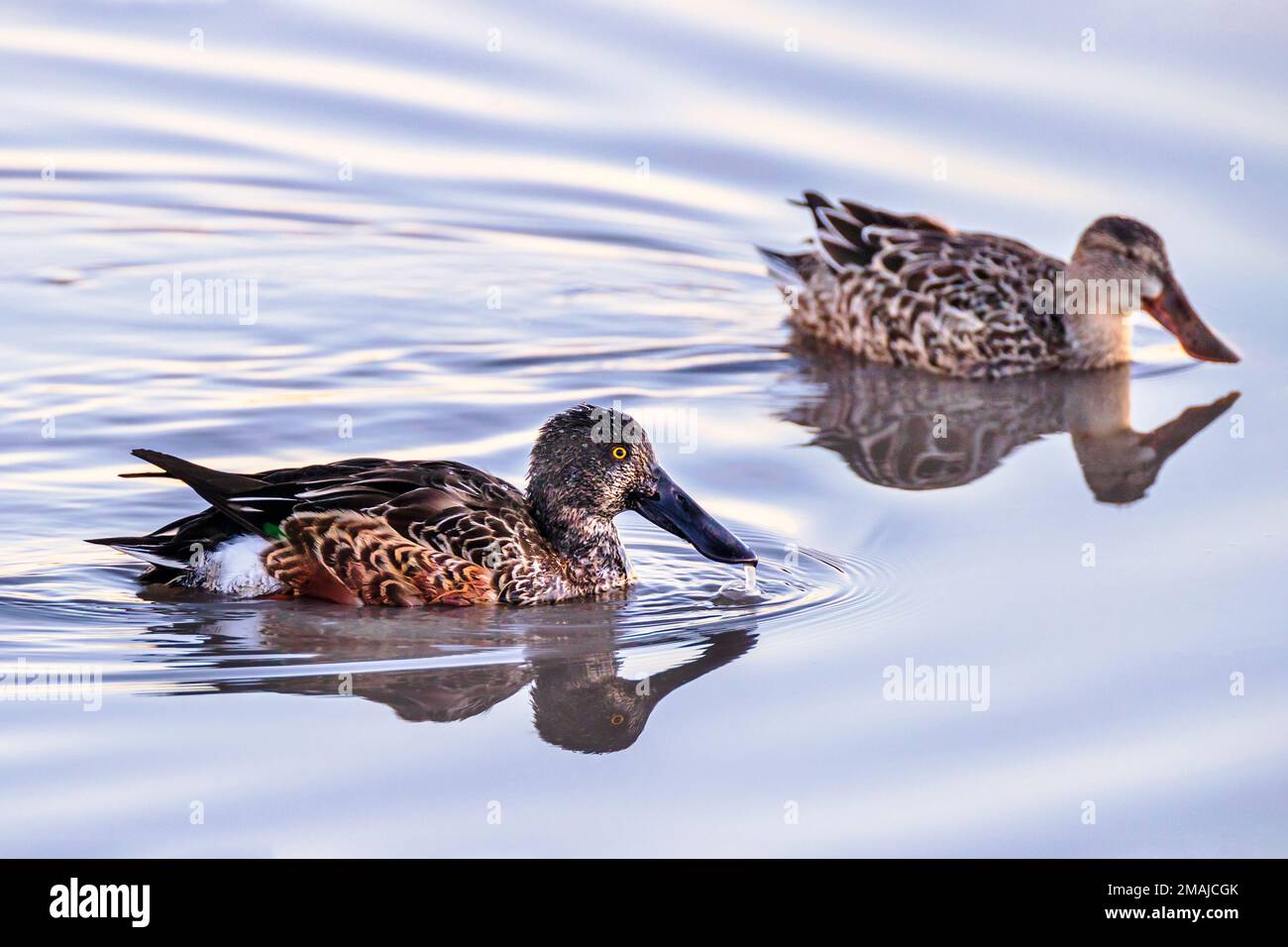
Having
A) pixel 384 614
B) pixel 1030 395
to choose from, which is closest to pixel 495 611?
pixel 384 614

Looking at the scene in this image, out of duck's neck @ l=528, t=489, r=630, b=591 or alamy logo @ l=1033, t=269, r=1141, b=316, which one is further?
alamy logo @ l=1033, t=269, r=1141, b=316

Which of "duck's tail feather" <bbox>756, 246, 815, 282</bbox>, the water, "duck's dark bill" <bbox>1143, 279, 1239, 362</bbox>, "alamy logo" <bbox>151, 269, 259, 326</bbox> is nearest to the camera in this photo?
the water

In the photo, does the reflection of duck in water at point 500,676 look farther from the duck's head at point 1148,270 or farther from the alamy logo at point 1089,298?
the duck's head at point 1148,270

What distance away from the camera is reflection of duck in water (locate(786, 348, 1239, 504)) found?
10.2 meters

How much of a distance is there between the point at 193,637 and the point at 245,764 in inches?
51.8

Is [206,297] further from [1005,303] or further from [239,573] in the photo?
[1005,303]

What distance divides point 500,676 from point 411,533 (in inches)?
38.0

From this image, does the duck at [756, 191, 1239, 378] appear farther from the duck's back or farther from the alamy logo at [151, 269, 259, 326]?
the alamy logo at [151, 269, 259, 326]

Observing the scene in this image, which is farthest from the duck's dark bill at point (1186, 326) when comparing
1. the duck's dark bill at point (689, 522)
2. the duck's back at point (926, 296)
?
the duck's dark bill at point (689, 522)

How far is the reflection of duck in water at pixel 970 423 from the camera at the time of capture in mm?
10211

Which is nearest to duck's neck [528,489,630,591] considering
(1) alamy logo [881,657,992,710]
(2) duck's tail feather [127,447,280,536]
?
(2) duck's tail feather [127,447,280,536]

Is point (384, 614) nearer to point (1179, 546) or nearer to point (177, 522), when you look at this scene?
point (177, 522)

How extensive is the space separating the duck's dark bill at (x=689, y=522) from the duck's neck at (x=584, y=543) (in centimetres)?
23

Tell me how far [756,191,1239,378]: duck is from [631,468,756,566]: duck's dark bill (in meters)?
3.75
